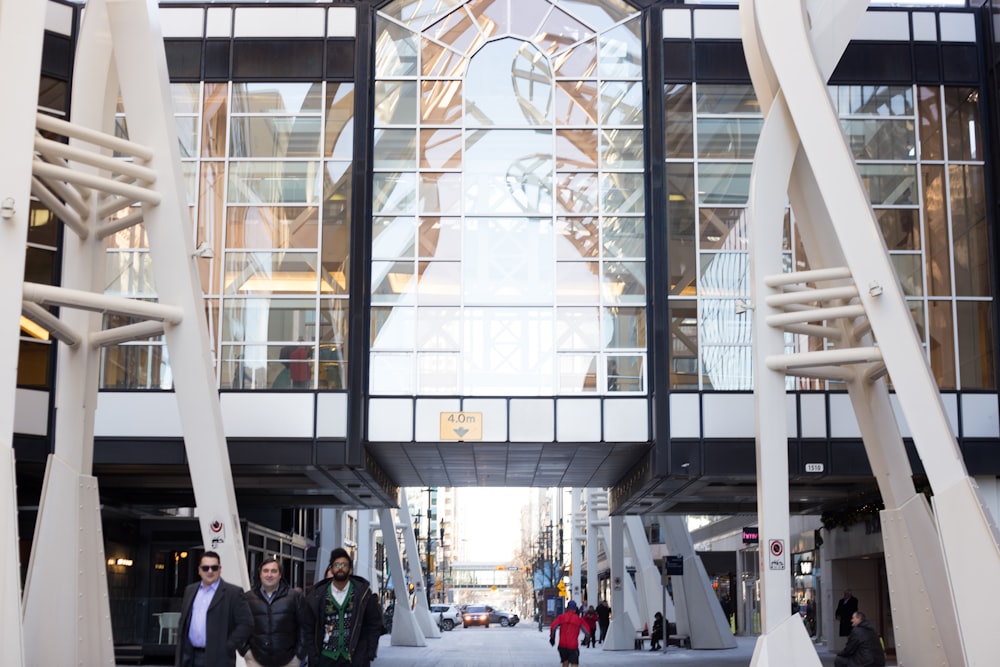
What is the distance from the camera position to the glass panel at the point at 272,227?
2811cm

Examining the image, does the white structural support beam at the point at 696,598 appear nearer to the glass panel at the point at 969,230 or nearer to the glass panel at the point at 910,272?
the glass panel at the point at 910,272

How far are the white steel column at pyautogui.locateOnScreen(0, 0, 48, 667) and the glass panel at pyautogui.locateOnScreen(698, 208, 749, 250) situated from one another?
16.3 m

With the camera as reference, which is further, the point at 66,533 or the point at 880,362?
the point at 880,362

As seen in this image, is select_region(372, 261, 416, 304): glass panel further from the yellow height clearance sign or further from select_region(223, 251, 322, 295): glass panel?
the yellow height clearance sign

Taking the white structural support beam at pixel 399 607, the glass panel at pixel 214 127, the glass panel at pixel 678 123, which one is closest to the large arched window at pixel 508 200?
the glass panel at pixel 678 123

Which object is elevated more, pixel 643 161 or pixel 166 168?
pixel 643 161

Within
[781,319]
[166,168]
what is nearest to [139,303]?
[166,168]

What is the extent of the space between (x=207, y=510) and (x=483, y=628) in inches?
2597

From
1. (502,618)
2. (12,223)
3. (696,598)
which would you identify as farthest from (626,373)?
(502,618)

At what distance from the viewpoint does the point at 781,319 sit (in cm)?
1736

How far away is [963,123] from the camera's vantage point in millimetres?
28531

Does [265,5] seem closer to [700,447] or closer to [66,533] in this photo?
[700,447]

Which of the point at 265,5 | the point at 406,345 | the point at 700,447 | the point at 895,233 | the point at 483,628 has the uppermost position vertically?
the point at 265,5

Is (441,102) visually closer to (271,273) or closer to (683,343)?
(271,273)
